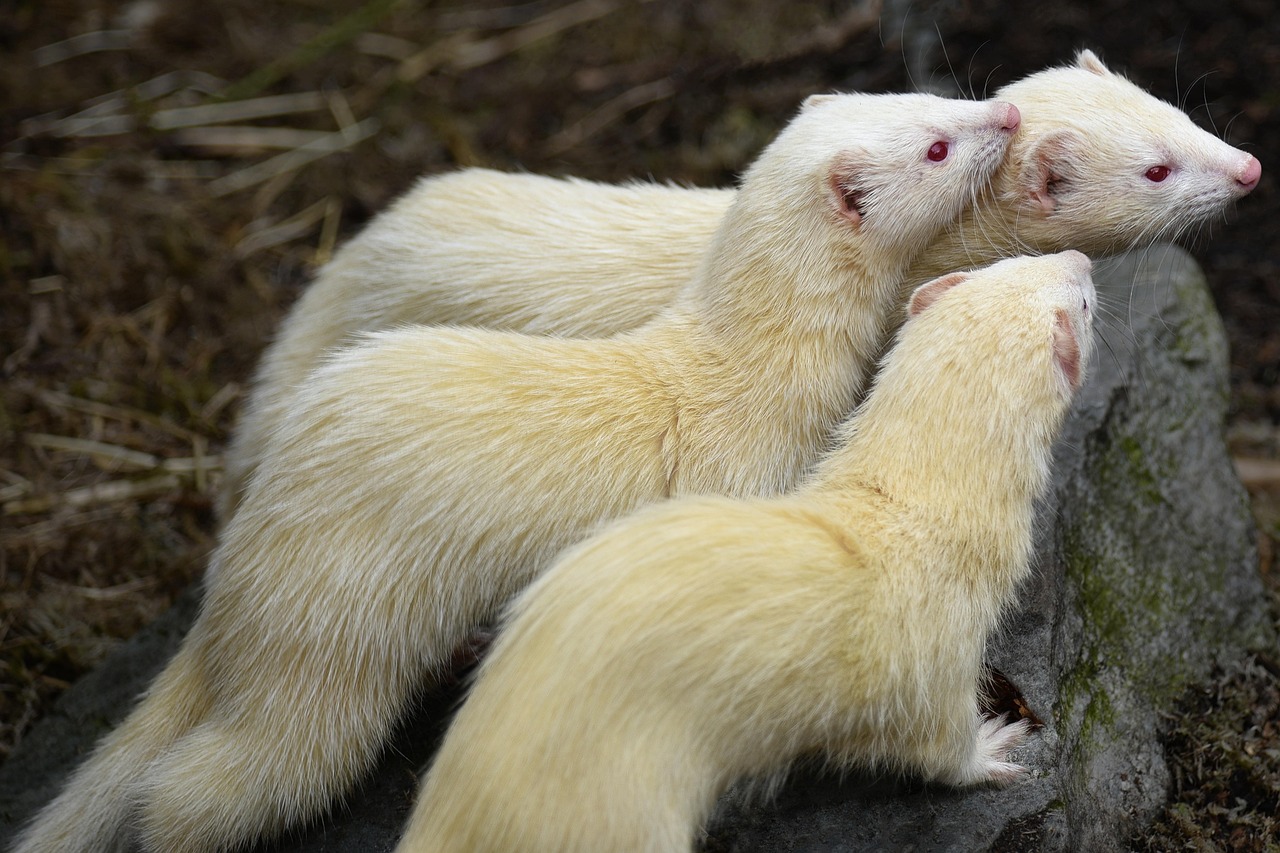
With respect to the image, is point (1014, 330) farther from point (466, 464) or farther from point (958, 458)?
point (466, 464)

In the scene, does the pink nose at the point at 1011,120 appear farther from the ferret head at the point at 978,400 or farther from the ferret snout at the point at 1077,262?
the ferret head at the point at 978,400

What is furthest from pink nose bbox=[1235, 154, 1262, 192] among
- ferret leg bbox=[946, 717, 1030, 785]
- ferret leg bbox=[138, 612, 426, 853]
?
ferret leg bbox=[138, 612, 426, 853]

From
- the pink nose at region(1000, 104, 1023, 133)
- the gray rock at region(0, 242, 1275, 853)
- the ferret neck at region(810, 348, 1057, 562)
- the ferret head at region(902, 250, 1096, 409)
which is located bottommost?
the gray rock at region(0, 242, 1275, 853)

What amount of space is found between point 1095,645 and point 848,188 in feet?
5.56

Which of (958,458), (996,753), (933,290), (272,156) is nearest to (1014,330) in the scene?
(933,290)

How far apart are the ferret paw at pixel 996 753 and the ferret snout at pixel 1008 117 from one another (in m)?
1.77

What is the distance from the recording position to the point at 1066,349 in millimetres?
3139

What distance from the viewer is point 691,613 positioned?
269 cm

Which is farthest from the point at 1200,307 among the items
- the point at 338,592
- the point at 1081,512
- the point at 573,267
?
the point at 338,592

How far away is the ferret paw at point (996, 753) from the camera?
→ 3137mm

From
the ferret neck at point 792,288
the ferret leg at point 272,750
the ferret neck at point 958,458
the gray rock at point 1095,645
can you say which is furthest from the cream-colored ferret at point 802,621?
the ferret leg at point 272,750

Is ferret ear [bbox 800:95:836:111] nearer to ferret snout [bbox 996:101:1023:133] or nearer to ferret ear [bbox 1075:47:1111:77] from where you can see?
ferret snout [bbox 996:101:1023:133]

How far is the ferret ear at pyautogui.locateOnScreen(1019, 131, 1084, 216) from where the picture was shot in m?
3.58

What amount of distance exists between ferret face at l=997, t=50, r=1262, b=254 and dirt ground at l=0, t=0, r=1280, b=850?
162cm
